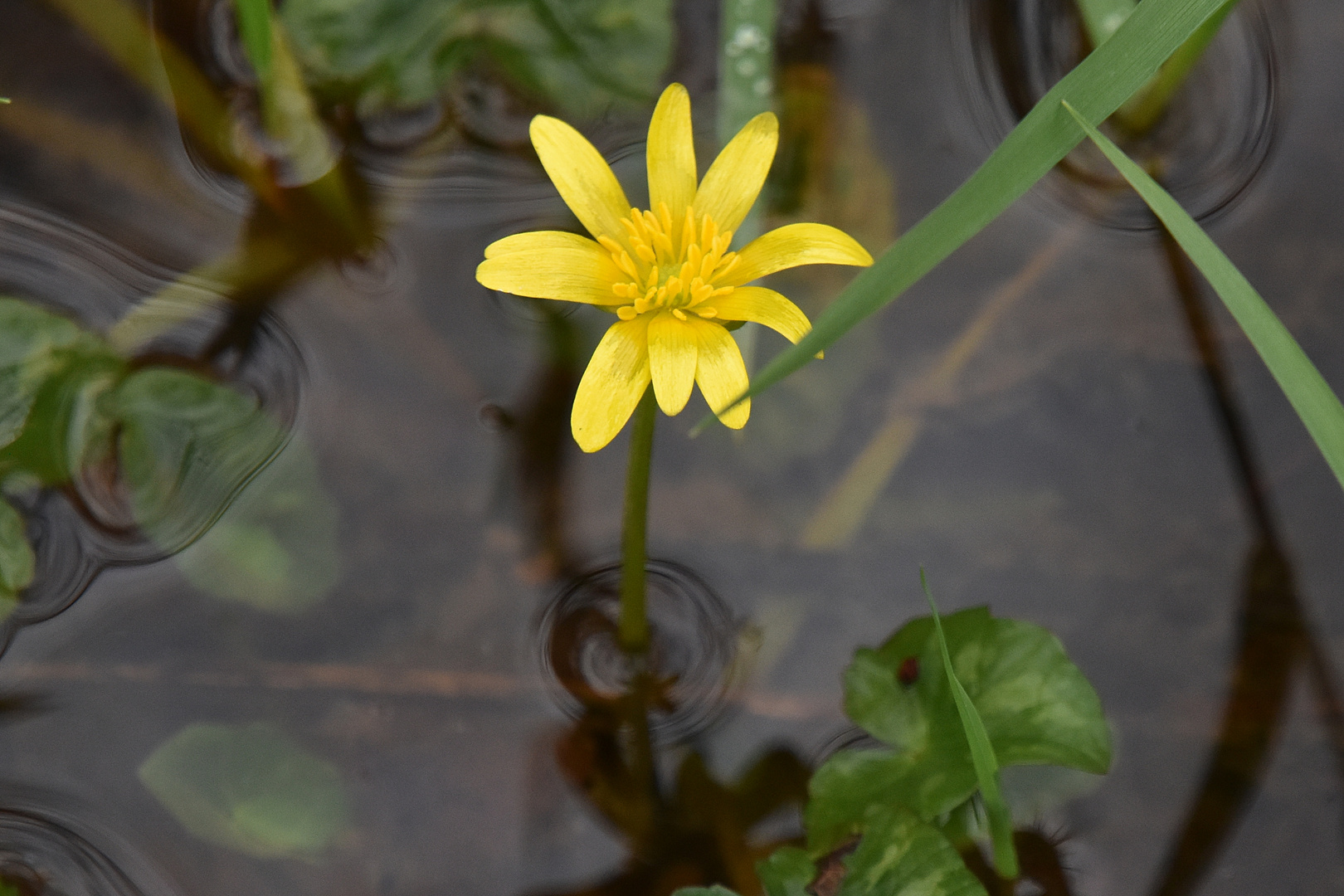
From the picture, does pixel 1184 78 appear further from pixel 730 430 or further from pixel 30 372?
pixel 30 372

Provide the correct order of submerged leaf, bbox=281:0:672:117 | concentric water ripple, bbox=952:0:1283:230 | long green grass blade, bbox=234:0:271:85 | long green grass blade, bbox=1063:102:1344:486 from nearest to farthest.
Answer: long green grass blade, bbox=1063:102:1344:486, long green grass blade, bbox=234:0:271:85, submerged leaf, bbox=281:0:672:117, concentric water ripple, bbox=952:0:1283:230

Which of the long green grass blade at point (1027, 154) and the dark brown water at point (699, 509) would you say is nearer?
the long green grass blade at point (1027, 154)

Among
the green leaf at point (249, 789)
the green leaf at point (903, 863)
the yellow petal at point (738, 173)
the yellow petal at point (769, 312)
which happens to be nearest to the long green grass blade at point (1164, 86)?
the yellow petal at point (738, 173)

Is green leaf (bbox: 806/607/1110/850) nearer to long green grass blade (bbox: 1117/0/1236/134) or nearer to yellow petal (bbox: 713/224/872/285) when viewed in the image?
yellow petal (bbox: 713/224/872/285)

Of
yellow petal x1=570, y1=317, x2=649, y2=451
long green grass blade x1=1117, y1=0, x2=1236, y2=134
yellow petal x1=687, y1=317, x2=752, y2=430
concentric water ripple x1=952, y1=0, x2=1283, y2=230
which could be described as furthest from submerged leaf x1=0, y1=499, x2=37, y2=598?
long green grass blade x1=1117, y1=0, x2=1236, y2=134

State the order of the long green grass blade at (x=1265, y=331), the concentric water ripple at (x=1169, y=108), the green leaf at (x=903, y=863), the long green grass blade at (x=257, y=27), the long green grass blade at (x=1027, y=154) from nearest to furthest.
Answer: the long green grass blade at (x=1027, y=154), the long green grass blade at (x=1265, y=331), the green leaf at (x=903, y=863), the long green grass blade at (x=257, y=27), the concentric water ripple at (x=1169, y=108)

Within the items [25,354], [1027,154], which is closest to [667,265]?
[1027,154]

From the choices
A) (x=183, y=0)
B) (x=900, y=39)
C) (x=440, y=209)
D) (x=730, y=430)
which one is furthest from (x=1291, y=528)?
(x=183, y=0)

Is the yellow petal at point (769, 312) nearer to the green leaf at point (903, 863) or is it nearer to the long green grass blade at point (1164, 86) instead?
the green leaf at point (903, 863)
